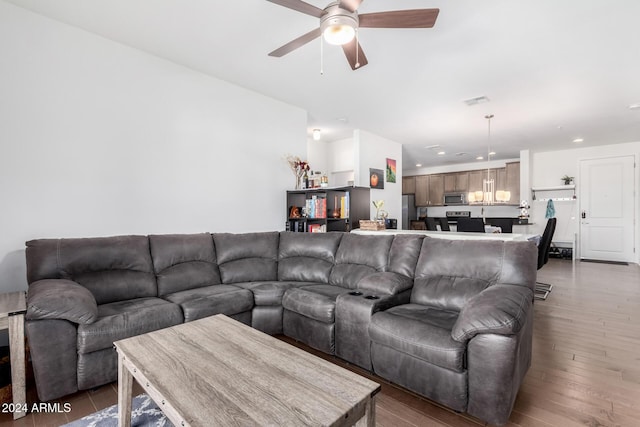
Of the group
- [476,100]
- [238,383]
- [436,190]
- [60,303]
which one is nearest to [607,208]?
[436,190]

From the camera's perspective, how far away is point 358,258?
10.1ft

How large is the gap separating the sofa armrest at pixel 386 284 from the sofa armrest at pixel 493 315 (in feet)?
2.20

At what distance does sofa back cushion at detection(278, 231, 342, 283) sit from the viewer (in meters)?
3.30

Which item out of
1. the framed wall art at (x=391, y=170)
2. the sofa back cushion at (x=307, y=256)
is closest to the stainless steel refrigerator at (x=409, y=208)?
the framed wall art at (x=391, y=170)

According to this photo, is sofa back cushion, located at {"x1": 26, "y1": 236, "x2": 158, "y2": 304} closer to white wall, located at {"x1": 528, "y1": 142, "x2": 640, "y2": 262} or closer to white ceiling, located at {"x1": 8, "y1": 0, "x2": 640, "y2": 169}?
white ceiling, located at {"x1": 8, "y1": 0, "x2": 640, "y2": 169}

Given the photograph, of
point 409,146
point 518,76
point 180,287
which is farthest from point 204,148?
point 409,146

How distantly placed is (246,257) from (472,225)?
4343 mm

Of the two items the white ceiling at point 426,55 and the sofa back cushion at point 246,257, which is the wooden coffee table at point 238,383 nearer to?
the sofa back cushion at point 246,257

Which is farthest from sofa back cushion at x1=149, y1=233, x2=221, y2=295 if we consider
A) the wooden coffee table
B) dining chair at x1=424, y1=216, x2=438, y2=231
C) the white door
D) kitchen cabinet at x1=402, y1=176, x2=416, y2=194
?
the white door

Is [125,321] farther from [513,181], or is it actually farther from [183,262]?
[513,181]

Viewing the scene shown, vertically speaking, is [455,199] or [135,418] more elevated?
[455,199]

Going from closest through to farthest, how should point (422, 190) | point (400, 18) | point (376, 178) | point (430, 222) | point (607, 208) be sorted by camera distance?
point (400, 18) → point (376, 178) → point (607, 208) → point (430, 222) → point (422, 190)

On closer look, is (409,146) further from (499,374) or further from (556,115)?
(499,374)

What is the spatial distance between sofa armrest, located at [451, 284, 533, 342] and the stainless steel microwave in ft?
24.8
